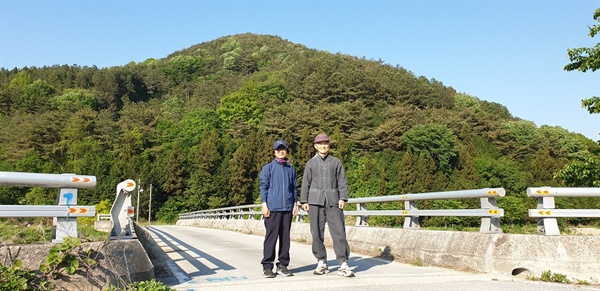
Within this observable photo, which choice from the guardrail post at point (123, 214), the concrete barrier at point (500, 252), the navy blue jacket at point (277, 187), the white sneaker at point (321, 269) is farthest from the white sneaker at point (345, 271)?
the guardrail post at point (123, 214)

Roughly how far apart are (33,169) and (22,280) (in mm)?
86158

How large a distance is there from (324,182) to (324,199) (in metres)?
0.23

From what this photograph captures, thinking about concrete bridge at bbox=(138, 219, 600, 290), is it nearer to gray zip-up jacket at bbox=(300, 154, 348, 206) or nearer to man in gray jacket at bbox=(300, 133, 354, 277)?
man in gray jacket at bbox=(300, 133, 354, 277)

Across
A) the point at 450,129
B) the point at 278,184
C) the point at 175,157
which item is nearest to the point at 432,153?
the point at 450,129

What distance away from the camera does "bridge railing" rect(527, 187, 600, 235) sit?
18.9ft

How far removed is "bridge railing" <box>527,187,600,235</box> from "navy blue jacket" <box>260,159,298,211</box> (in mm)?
2983

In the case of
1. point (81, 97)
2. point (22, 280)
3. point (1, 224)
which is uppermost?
point (81, 97)

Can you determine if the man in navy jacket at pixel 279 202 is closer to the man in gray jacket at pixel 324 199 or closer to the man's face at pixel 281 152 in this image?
the man's face at pixel 281 152

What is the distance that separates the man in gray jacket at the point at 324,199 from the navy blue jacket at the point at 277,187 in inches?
8.8

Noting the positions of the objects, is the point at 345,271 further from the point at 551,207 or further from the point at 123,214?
the point at 123,214

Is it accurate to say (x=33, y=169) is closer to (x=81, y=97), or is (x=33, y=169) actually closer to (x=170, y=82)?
(x=81, y=97)

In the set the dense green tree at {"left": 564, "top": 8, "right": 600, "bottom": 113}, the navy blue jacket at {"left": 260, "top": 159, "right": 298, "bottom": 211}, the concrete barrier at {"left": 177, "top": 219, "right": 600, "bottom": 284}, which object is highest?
the dense green tree at {"left": 564, "top": 8, "right": 600, "bottom": 113}

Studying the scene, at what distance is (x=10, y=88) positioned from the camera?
117 metres

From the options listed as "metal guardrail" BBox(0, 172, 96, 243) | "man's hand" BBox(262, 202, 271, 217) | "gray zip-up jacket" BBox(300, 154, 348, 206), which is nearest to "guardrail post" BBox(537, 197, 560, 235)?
"gray zip-up jacket" BBox(300, 154, 348, 206)
